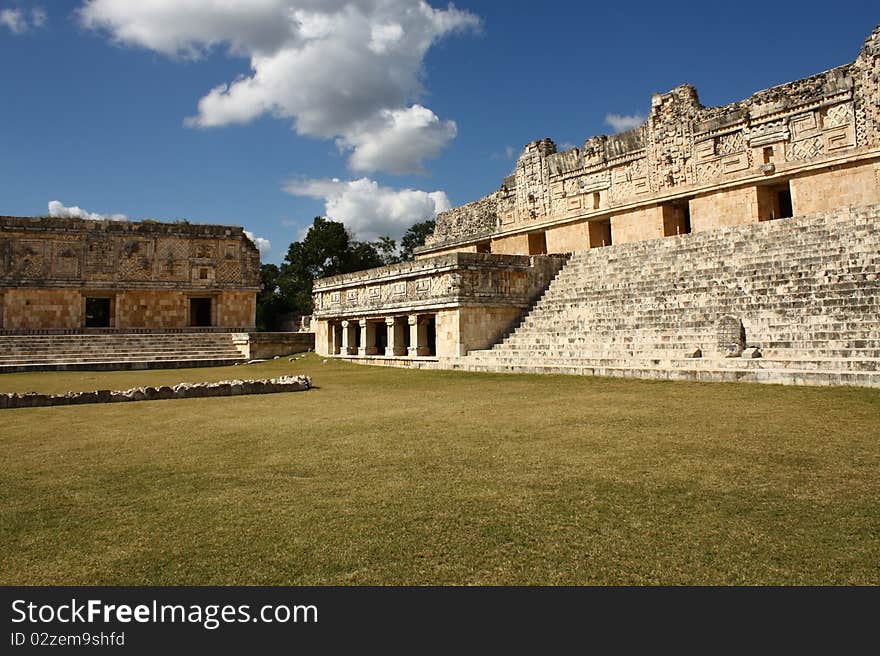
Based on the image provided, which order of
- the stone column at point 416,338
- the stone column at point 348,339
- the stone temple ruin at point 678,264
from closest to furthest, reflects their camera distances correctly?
the stone temple ruin at point 678,264 → the stone column at point 416,338 → the stone column at point 348,339

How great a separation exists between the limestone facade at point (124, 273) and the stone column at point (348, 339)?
8.42 meters

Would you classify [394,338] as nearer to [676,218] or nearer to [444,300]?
[444,300]

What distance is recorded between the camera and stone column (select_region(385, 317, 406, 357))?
17203mm

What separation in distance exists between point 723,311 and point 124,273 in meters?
23.8

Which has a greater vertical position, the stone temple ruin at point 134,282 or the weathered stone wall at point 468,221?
the weathered stone wall at point 468,221

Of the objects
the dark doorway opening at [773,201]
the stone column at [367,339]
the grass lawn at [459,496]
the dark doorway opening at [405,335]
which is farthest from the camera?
the stone column at [367,339]

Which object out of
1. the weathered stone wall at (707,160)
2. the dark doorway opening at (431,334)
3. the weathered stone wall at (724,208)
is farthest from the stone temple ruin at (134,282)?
the weathered stone wall at (724,208)

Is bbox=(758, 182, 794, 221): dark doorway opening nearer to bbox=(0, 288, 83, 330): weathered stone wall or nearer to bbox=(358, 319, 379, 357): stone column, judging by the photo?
bbox=(358, 319, 379, 357): stone column

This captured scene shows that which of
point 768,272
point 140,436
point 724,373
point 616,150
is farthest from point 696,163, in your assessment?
point 140,436

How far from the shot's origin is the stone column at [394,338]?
56.4ft

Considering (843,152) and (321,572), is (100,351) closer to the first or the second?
(321,572)

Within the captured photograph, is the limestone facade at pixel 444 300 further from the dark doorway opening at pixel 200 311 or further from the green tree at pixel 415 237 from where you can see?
the green tree at pixel 415 237

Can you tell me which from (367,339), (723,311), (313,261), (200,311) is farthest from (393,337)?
(313,261)

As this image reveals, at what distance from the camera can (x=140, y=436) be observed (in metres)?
5.60
